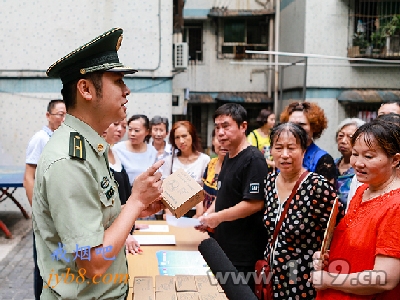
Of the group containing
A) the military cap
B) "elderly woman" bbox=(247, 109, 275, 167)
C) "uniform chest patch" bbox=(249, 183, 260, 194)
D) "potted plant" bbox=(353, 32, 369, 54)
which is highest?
"potted plant" bbox=(353, 32, 369, 54)

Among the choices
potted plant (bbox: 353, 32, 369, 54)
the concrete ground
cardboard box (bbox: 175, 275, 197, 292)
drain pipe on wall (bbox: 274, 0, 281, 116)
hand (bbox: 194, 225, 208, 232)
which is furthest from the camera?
drain pipe on wall (bbox: 274, 0, 281, 116)

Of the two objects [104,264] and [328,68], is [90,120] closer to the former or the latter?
[104,264]

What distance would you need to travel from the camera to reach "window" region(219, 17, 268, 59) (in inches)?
497

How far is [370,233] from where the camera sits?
1.66m

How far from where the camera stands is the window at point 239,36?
12625mm

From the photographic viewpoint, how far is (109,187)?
4.71 feet

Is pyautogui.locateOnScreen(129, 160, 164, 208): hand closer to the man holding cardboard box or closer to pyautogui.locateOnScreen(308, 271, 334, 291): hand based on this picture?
the man holding cardboard box

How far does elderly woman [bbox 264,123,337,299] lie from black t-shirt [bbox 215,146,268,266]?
30 cm

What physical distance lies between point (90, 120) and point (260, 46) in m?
12.0

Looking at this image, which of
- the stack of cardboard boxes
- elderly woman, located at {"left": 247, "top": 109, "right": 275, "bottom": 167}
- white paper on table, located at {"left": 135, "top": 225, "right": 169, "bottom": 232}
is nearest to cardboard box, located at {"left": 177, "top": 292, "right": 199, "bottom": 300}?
the stack of cardboard boxes

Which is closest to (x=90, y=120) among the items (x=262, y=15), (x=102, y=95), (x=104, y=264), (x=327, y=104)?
(x=102, y=95)

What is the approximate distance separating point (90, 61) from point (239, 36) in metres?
11.9

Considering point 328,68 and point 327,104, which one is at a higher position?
point 328,68

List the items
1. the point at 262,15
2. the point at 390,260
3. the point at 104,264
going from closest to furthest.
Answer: the point at 104,264 < the point at 390,260 < the point at 262,15
